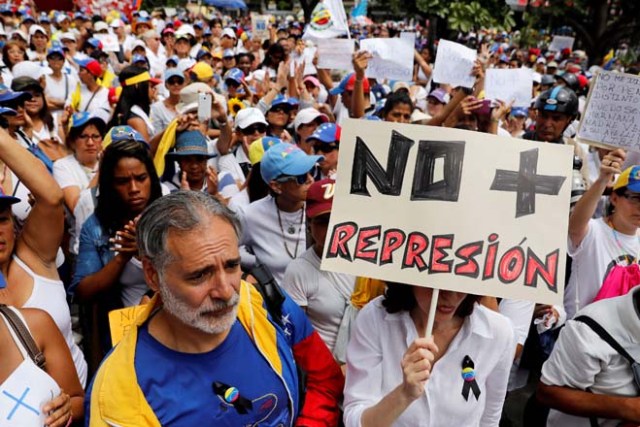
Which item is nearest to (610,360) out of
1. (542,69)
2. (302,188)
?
(302,188)

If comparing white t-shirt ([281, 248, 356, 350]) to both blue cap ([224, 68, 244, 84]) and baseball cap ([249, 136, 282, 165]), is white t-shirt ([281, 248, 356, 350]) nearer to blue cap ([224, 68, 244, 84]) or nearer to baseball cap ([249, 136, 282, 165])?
baseball cap ([249, 136, 282, 165])

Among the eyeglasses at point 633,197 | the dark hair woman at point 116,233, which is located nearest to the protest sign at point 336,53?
the dark hair woman at point 116,233

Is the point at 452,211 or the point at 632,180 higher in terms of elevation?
the point at 452,211

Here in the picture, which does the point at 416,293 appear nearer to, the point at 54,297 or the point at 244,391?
the point at 244,391

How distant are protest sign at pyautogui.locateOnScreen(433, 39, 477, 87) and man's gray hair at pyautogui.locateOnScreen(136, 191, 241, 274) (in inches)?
183

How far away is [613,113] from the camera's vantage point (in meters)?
3.09

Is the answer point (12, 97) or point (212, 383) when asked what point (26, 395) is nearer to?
point (212, 383)

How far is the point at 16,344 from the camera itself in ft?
6.81

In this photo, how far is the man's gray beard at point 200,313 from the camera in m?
1.84

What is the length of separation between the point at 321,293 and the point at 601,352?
3.91ft

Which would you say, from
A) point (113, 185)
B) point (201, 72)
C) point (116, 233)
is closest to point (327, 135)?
point (113, 185)

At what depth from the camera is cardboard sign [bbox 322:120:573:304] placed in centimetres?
177

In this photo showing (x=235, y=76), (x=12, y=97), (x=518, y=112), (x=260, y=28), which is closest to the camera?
(x=12, y=97)

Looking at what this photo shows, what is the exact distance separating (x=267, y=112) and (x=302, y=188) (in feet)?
9.00
